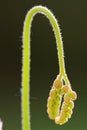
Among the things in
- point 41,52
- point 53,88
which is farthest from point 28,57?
point 41,52

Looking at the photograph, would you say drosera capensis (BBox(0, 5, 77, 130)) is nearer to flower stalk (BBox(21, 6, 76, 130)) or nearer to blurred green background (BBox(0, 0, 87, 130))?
flower stalk (BBox(21, 6, 76, 130))

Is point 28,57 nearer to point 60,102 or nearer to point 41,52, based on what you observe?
point 60,102

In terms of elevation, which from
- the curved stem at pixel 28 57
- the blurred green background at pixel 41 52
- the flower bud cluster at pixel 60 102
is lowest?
the flower bud cluster at pixel 60 102

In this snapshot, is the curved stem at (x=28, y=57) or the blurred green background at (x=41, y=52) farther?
the blurred green background at (x=41, y=52)

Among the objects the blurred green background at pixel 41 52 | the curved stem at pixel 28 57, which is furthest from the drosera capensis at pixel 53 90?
the blurred green background at pixel 41 52

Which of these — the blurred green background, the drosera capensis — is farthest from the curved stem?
the blurred green background

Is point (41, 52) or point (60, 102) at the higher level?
point (41, 52)

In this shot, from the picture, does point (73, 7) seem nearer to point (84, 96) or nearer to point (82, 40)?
point (82, 40)

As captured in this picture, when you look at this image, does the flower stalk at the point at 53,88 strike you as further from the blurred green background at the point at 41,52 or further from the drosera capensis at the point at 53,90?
the blurred green background at the point at 41,52
